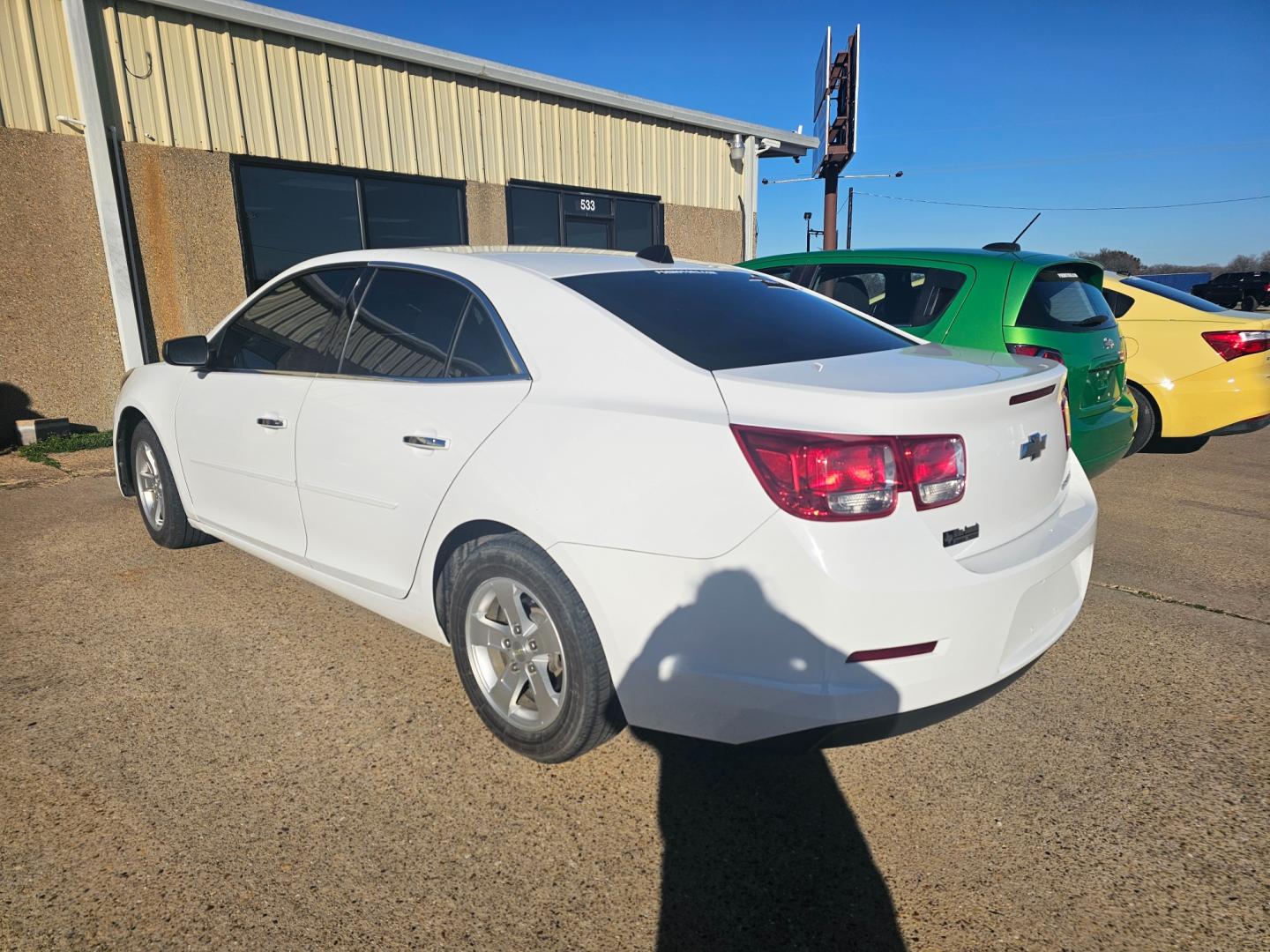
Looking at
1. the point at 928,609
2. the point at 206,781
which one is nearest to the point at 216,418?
the point at 206,781

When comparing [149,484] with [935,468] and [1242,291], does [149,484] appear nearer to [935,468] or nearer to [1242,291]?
[935,468]

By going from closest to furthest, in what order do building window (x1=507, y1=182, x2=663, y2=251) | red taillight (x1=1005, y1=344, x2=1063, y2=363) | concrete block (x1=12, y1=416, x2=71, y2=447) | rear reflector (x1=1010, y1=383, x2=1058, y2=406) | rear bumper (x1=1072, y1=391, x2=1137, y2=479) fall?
1. rear reflector (x1=1010, y1=383, x2=1058, y2=406)
2. rear bumper (x1=1072, y1=391, x2=1137, y2=479)
3. red taillight (x1=1005, y1=344, x2=1063, y2=363)
4. concrete block (x1=12, y1=416, x2=71, y2=447)
5. building window (x1=507, y1=182, x2=663, y2=251)

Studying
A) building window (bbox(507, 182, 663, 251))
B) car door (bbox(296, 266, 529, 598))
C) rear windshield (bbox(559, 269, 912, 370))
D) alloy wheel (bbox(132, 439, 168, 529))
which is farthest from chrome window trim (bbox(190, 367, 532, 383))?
building window (bbox(507, 182, 663, 251))

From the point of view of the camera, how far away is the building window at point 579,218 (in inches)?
412

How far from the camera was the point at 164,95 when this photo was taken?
7438 mm

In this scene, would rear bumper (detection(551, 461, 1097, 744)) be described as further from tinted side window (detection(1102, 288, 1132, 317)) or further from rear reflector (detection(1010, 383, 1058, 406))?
tinted side window (detection(1102, 288, 1132, 317))

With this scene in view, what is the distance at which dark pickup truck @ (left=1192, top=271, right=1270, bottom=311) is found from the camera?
33.1 meters

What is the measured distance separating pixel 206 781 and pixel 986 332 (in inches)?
163

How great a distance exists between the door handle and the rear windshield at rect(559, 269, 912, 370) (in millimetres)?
652

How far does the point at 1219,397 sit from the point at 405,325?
597 cm

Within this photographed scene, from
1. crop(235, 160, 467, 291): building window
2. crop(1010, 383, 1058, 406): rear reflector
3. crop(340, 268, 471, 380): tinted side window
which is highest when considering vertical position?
crop(235, 160, 467, 291): building window

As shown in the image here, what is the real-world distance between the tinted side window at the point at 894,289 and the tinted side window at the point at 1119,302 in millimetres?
2123

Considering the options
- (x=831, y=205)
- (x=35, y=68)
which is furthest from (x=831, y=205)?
(x=35, y=68)

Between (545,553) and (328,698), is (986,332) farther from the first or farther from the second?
(328,698)
